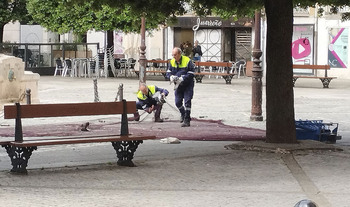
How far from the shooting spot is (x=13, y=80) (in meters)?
23.1

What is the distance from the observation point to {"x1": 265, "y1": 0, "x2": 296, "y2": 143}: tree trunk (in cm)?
1342

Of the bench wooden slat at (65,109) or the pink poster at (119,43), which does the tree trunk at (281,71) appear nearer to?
the bench wooden slat at (65,109)

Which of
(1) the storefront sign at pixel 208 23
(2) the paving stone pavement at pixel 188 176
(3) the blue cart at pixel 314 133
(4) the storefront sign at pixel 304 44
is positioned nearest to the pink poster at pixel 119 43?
(1) the storefront sign at pixel 208 23

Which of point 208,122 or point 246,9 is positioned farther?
point 208,122

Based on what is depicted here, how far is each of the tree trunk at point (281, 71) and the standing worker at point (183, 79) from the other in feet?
14.0

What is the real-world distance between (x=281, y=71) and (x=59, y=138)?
3.54m

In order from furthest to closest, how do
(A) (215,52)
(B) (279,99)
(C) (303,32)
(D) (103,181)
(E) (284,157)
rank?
(A) (215,52), (C) (303,32), (B) (279,99), (E) (284,157), (D) (103,181)

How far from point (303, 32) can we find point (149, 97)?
28655 mm

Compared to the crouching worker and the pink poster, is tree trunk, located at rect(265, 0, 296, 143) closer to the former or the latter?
the crouching worker

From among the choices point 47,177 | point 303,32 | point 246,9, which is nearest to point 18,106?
point 47,177

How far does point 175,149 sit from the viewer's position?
13.7 m

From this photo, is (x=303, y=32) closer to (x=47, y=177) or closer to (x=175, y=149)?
(x=175, y=149)

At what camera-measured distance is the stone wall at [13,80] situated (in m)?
22.6

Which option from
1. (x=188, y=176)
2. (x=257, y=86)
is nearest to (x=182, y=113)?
(x=257, y=86)
